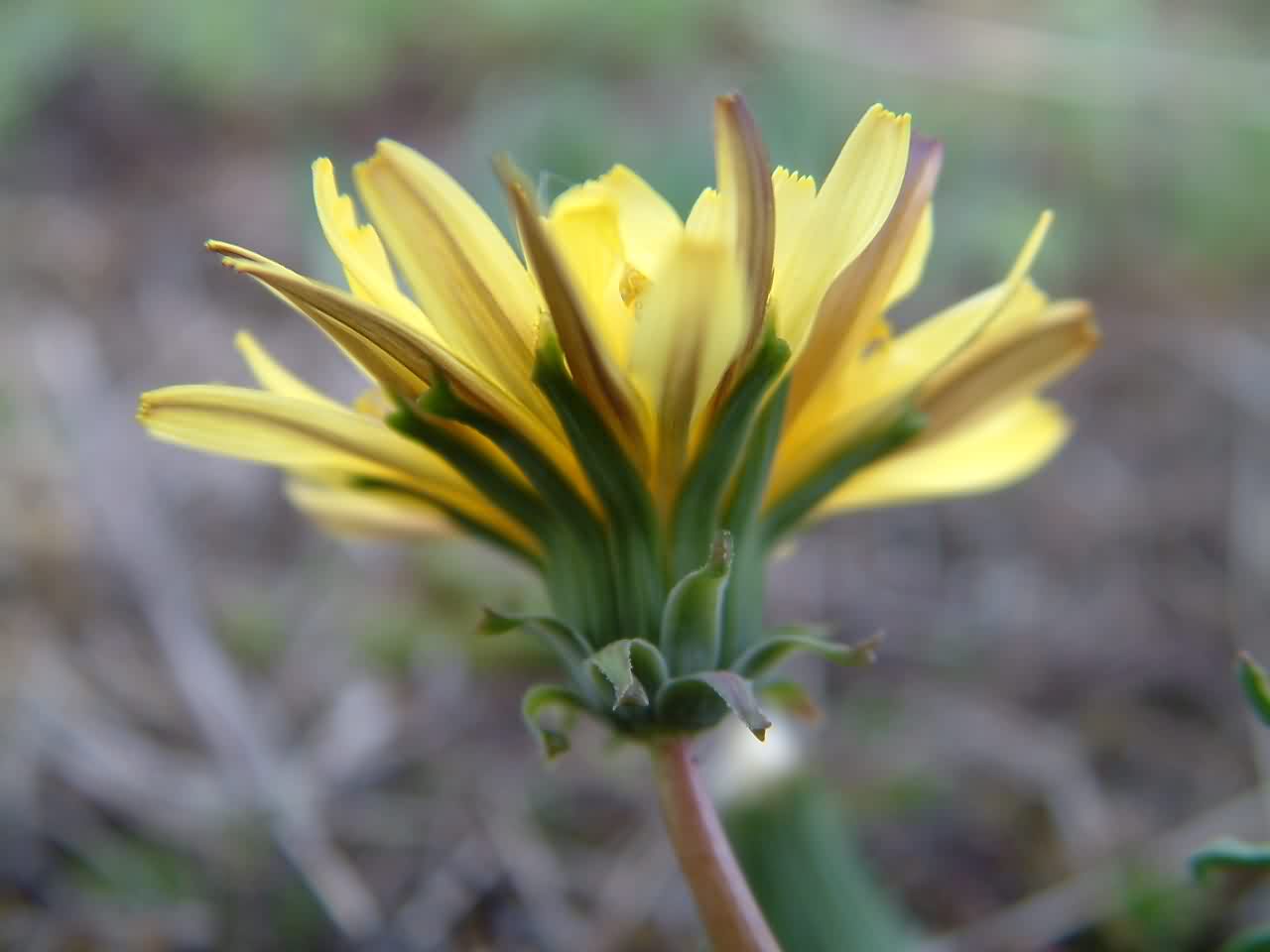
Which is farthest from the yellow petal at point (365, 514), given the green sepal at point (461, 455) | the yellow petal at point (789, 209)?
the yellow petal at point (789, 209)

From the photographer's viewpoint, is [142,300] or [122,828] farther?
[142,300]

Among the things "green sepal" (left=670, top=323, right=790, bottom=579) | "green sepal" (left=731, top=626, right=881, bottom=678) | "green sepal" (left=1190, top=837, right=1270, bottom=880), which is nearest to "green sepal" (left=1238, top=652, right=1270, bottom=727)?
"green sepal" (left=1190, top=837, right=1270, bottom=880)

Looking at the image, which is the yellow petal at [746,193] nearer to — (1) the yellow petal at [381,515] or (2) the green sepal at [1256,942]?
(1) the yellow petal at [381,515]

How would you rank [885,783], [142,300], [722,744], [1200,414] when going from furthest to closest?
[142,300] → [1200,414] → [885,783] → [722,744]

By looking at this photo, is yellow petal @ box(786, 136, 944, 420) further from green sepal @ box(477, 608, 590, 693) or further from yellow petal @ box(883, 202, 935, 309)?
green sepal @ box(477, 608, 590, 693)

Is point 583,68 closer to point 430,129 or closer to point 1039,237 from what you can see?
point 430,129

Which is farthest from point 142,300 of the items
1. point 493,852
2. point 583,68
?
point 493,852
